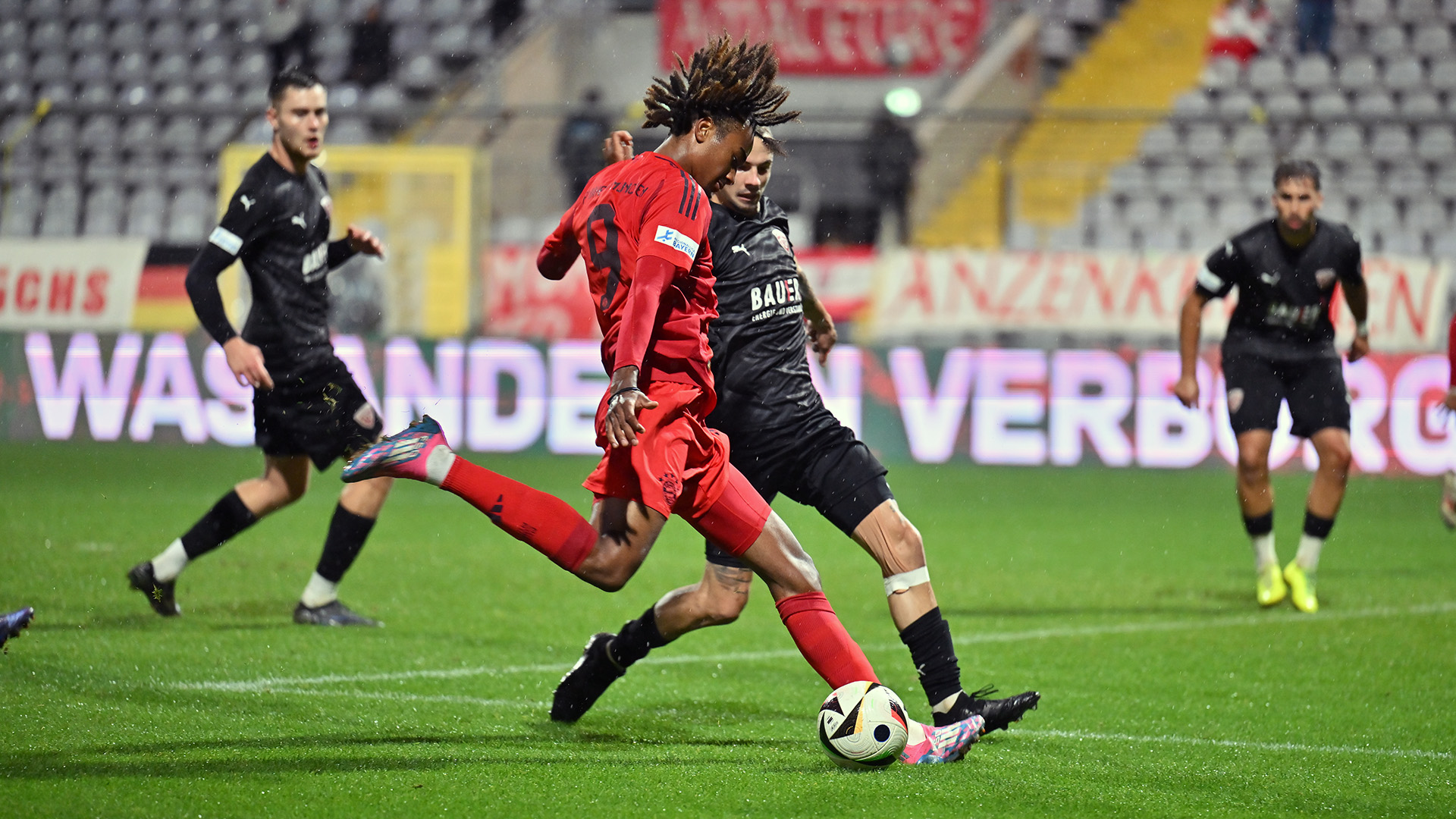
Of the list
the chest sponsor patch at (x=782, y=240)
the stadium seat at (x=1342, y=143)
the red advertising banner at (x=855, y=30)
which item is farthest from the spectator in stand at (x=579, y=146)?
the chest sponsor patch at (x=782, y=240)

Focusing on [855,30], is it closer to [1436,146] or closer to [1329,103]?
[1329,103]

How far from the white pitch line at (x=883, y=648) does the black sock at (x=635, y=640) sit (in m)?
0.94

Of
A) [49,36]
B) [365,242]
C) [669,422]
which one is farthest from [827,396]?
[49,36]

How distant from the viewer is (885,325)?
1407 cm

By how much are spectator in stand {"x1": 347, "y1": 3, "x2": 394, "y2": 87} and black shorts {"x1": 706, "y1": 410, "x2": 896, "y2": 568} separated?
1574 centimetres

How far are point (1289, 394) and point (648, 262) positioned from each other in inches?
183

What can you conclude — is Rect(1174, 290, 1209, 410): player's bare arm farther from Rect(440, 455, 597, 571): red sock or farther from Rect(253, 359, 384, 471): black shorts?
Rect(440, 455, 597, 571): red sock

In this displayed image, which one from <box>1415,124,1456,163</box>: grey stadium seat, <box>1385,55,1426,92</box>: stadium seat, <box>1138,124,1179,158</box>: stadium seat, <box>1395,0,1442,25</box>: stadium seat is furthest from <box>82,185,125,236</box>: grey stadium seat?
<box>1395,0,1442,25</box>: stadium seat

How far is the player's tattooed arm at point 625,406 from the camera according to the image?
3729 mm

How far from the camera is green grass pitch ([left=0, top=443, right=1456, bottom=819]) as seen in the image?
382 cm

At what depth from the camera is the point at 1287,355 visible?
24.6 feet

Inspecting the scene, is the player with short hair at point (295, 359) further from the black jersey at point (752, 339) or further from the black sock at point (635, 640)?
the black jersey at point (752, 339)

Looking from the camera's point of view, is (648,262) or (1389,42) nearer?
(648,262)

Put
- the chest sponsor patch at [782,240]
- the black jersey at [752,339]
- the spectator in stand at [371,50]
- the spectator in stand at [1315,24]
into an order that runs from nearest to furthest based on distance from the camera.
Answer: the black jersey at [752,339], the chest sponsor patch at [782,240], the spectator in stand at [1315,24], the spectator in stand at [371,50]
